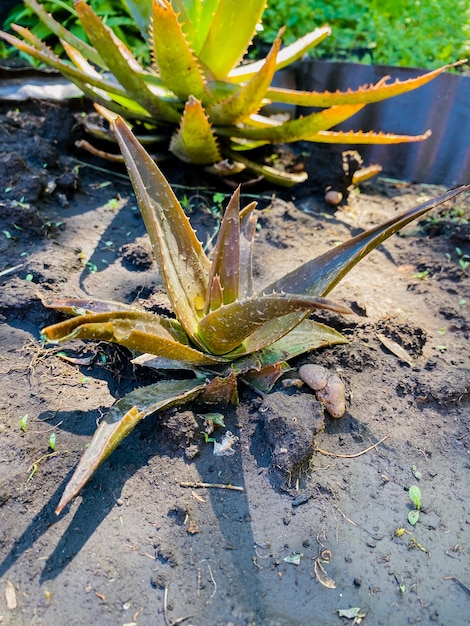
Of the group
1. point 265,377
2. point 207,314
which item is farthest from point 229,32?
point 265,377

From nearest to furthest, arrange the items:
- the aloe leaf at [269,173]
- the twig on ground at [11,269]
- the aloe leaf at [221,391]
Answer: the aloe leaf at [221,391], the twig on ground at [11,269], the aloe leaf at [269,173]

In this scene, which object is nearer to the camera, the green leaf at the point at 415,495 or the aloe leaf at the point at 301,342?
the green leaf at the point at 415,495

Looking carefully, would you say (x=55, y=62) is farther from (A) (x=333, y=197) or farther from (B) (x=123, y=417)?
(B) (x=123, y=417)

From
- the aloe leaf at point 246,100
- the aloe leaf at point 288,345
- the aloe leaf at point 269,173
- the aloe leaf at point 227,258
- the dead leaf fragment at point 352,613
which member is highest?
the aloe leaf at point 246,100

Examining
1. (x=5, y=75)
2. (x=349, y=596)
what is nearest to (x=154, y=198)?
(x=349, y=596)

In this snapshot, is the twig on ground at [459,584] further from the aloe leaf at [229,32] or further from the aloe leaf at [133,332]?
the aloe leaf at [229,32]

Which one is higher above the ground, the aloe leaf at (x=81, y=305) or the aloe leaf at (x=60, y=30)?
the aloe leaf at (x=60, y=30)

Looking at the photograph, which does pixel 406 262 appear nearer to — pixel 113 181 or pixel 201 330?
pixel 201 330

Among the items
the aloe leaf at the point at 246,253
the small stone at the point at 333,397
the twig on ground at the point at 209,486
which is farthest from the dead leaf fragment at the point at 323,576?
the aloe leaf at the point at 246,253
